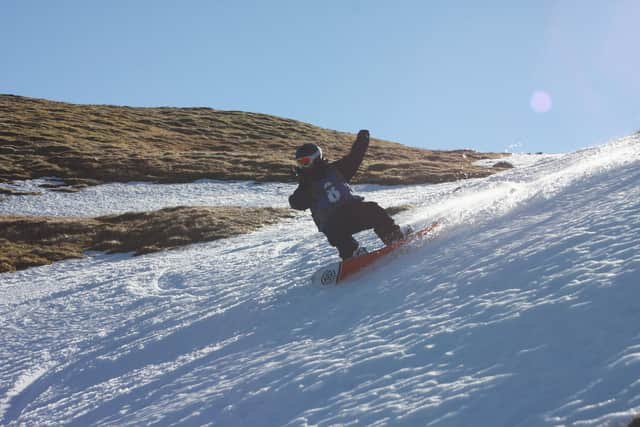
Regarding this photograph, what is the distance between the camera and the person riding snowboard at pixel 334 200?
8.87m

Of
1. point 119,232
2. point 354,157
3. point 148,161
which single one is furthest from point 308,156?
point 148,161

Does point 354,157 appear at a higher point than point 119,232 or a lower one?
lower

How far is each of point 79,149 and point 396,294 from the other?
53.9m

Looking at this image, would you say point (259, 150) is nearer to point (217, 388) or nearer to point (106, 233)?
point (106, 233)

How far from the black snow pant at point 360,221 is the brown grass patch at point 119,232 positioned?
13.0m

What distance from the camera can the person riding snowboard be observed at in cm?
887

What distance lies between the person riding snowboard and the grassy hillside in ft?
89.0

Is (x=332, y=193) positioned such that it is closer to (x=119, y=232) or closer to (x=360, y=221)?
(x=360, y=221)

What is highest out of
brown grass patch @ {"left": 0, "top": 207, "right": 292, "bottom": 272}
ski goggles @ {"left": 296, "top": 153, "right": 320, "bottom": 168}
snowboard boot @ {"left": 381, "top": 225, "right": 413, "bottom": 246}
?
brown grass patch @ {"left": 0, "top": 207, "right": 292, "bottom": 272}

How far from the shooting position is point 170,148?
64188mm

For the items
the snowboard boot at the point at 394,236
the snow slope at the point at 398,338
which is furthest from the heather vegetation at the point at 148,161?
the snowboard boot at the point at 394,236

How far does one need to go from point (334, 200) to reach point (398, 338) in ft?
12.8

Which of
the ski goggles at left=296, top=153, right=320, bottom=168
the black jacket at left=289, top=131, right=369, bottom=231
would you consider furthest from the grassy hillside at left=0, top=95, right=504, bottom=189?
the ski goggles at left=296, top=153, right=320, bottom=168

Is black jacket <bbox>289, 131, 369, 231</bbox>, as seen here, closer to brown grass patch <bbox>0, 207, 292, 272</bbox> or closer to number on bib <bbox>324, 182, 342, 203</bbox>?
number on bib <bbox>324, 182, 342, 203</bbox>
